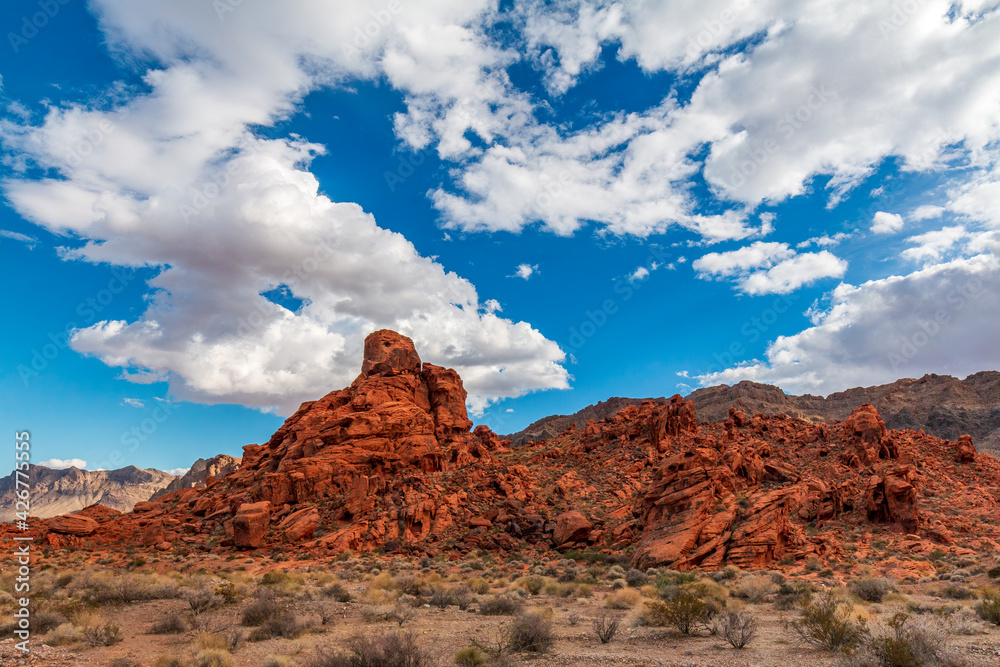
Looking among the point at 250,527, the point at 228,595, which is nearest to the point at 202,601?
the point at 228,595

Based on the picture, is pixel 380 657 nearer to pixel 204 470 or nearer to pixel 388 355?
pixel 388 355

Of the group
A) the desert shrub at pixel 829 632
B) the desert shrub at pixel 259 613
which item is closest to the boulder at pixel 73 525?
the desert shrub at pixel 259 613

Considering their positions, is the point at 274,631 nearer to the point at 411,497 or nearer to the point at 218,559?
the point at 218,559

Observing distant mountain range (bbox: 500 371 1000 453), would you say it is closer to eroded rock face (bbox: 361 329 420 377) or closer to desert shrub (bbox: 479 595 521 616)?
eroded rock face (bbox: 361 329 420 377)

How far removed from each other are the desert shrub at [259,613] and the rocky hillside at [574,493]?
826 inches

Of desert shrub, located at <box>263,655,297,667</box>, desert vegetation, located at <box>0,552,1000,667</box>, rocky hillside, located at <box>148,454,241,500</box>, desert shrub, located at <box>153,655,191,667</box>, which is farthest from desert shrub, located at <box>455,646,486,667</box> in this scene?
rocky hillside, located at <box>148,454,241,500</box>

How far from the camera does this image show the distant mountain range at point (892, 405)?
4139 inches

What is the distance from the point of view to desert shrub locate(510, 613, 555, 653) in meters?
12.0

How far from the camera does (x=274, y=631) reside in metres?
13.6

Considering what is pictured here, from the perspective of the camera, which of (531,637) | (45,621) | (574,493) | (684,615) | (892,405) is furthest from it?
(892,405)

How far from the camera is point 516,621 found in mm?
13141

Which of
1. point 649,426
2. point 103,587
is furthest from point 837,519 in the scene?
point 103,587

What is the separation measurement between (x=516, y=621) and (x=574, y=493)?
3346cm

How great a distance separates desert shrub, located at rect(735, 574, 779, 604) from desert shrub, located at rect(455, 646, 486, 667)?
1334 cm
